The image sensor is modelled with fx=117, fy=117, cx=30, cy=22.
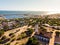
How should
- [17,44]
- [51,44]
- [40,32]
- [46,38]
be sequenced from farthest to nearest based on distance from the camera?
[40,32] → [46,38] → [17,44] → [51,44]

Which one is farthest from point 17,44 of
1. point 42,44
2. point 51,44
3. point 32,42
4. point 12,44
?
A: point 51,44

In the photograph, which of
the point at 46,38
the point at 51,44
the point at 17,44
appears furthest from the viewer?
the point at 46,38

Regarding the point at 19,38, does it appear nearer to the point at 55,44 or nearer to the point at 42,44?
the point at 42,44

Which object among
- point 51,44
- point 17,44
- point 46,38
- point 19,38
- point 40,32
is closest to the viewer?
point 51,44

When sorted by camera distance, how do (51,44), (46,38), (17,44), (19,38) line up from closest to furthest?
(51,44)
(17,44)
(46,38)
(19,38)

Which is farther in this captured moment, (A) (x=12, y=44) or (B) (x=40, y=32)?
(B) (x=40, y=32)

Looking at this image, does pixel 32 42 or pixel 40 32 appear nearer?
pixel 32 42

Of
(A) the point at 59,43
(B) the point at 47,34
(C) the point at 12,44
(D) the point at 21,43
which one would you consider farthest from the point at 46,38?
(C) the point at 12,44

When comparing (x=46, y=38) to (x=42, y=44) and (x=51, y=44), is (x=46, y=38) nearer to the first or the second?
(x=42, y=44)
